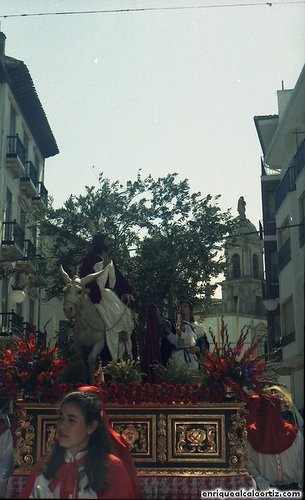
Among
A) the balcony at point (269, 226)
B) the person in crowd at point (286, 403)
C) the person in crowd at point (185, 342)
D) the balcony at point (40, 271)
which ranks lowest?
the person in crowd at point (286, 403)

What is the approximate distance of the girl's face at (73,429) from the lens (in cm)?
492

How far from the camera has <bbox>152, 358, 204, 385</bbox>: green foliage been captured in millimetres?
10016

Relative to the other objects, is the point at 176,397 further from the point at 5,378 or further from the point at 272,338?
the point at 272,338

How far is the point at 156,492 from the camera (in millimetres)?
8875

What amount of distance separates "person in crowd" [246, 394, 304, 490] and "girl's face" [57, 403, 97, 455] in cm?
514

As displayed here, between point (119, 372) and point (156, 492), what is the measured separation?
1825mm

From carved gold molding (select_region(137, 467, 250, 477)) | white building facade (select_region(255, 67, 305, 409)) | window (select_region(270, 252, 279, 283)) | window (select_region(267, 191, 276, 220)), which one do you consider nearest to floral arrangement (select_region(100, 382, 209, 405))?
carved gold molding (select_region(137, 467, 250, 477))

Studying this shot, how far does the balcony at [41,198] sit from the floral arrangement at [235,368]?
2445 cm

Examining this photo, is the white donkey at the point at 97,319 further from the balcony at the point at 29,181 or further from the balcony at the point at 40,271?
the balcony at the point at 29,181

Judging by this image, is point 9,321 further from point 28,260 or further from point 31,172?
point 31,172

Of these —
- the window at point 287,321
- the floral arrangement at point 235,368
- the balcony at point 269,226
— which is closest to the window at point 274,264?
the balcony at point 269,226

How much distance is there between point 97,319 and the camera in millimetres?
10734

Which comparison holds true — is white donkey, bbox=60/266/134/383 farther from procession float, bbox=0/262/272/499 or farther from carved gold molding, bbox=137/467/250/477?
carved gold molding, bbox=137/467/250/477

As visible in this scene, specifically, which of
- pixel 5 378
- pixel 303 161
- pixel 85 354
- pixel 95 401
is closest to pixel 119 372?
pixel 85 354
